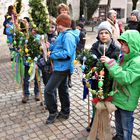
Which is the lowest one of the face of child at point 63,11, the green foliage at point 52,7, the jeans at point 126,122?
the jeans at point 126,122

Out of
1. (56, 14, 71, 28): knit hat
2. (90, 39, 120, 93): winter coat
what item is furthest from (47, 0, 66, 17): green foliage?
(90, 39, 120, 93): winter coat

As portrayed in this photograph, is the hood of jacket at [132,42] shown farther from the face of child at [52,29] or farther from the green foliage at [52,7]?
the green foliage at [52,7]

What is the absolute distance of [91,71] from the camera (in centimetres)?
375

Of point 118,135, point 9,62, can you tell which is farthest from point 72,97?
point 9,62

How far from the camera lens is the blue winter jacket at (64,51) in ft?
14.3

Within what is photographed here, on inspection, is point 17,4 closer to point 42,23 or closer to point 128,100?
point 42,23

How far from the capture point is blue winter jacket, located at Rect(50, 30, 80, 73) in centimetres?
434

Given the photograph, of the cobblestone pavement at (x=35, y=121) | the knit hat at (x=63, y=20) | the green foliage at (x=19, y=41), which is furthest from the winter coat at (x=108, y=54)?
the green foliage at (x=19, y=41)

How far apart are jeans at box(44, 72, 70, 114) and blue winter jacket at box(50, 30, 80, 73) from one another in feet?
0.47

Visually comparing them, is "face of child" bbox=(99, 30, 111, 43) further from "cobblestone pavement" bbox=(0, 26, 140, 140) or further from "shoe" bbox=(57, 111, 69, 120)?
"shoe" bbox=(57, 111, 69, 120)

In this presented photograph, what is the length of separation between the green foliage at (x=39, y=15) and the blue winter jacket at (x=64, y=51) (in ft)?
1.83

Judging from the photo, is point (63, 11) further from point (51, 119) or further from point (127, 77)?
point (127, 77)

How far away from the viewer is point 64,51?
4.34 m

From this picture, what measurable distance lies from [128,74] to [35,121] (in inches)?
88.5
